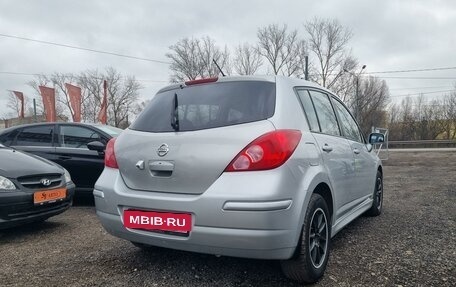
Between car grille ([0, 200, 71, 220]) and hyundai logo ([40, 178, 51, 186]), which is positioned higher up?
hyundai logo ([40, 178, 51, 186])

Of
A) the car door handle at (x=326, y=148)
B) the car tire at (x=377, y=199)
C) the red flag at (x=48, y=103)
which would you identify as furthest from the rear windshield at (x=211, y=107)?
the red flag at (x=48, y=103)

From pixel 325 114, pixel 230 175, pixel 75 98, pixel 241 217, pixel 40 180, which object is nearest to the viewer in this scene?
pixel 241 217

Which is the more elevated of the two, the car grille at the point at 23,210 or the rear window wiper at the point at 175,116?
the rear window wiper at the point at 175,116

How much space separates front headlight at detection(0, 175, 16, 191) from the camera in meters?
3.91

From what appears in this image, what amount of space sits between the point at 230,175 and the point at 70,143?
4571mm

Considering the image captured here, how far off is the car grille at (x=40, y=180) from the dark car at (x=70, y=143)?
3.64 feet

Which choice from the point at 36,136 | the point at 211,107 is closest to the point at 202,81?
the point at 211,107

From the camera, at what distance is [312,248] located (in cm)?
272

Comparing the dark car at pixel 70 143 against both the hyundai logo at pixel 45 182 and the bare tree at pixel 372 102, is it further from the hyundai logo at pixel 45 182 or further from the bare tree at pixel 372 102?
the bare tree at pixel 372 102

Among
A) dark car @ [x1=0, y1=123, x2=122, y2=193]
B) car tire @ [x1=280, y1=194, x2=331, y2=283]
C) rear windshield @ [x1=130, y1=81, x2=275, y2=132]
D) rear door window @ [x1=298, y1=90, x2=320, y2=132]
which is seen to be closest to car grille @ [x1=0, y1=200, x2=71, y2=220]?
dark car @ [x1=0, y1=123, x2=122, y2=193]

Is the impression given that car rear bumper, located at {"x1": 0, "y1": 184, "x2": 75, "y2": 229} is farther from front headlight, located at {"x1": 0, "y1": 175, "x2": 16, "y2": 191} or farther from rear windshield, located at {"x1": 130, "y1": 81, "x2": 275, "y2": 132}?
rear windshield, located at {"x1": 130, "y1": 81, "x2": 275, "y2": 132}

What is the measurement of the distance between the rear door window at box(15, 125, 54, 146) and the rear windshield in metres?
3.85

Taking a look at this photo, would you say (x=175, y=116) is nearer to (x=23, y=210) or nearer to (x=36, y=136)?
(x=23, y=210)

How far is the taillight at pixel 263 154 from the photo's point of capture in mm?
2369
